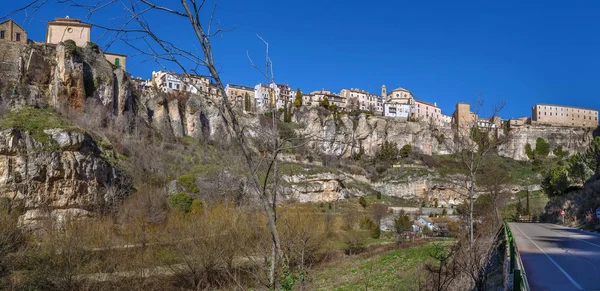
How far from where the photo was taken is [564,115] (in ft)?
343

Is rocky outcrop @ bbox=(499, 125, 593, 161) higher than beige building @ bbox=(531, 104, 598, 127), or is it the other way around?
beige building @ bbox=(531, 104, 598, 127)

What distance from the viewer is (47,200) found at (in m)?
27.6

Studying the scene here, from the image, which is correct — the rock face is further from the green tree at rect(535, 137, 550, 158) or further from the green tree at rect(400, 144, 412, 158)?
the green tree at rect(535, 137, 550, 158)

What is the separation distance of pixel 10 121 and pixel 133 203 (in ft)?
33.6

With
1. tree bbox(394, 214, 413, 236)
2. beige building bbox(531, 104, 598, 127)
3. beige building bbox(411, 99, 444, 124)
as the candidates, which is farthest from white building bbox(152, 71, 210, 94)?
beige building bbox(531, 104, 598, 127)

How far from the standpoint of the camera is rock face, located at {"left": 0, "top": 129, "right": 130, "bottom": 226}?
2659cm

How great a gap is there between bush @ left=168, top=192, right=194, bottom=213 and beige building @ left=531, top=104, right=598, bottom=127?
3773 inches

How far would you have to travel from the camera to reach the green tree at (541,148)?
289ft

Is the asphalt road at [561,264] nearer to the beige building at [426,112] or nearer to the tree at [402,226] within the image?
the tree at [402,226]

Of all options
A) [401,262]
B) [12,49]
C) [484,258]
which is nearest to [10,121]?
[12,49]

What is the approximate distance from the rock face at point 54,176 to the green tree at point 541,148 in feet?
264

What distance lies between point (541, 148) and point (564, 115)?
22.5 meters

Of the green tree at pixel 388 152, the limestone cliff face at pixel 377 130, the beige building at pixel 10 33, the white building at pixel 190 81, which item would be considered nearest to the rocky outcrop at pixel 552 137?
the limestone cliff face at pixel 377 130

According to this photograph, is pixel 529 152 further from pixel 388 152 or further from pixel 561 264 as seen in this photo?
pixel 561 264
